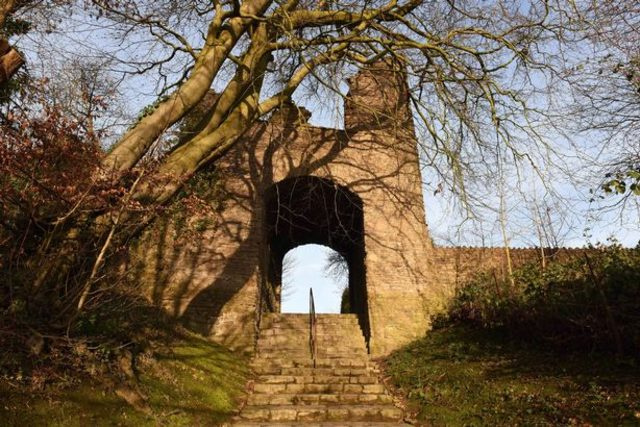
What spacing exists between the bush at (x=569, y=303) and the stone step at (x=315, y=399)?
2.87 m

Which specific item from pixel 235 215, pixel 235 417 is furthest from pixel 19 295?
pixel 235 215

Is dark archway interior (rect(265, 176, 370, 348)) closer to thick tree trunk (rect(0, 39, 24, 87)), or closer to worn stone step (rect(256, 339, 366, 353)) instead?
worn stone step (rect(256, 339, 366, 353))

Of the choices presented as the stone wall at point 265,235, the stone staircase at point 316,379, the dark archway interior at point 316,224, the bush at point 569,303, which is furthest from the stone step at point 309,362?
the bush at point 569,303

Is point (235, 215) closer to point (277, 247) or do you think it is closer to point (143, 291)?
point (143, 291)

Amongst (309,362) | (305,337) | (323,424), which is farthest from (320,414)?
(305,337)

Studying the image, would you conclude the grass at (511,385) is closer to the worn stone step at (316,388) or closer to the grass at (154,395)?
the worn stone step at (316,388)

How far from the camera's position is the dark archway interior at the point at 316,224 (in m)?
10.7

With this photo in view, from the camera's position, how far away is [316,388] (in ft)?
22.5

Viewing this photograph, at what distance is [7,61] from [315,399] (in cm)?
538

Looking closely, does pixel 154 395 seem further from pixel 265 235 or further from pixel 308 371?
pixel 265 235

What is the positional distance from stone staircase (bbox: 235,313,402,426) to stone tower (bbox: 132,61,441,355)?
521 millimetres

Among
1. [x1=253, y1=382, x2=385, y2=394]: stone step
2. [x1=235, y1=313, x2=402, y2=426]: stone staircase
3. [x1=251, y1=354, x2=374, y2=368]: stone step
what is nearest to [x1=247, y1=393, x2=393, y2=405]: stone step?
[x1=235, y1=313, x2=402, y2=426]: stone staircase

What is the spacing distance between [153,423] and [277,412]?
1.79 metres

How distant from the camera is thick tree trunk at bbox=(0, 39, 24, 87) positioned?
3300 mm
